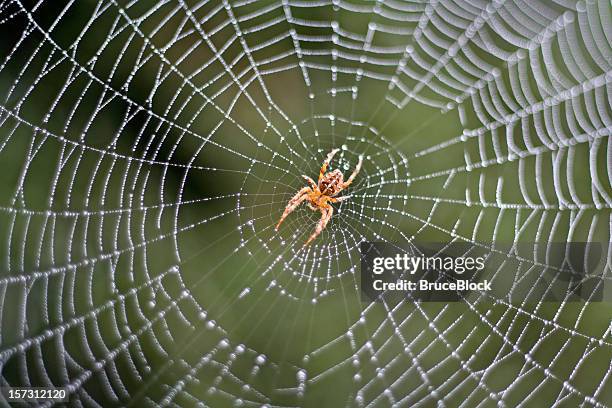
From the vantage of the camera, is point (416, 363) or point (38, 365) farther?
point (416, 363)

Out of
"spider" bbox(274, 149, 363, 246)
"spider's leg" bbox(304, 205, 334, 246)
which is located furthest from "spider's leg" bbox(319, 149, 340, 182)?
"spider's leg" bbox(304, 205, 334, 246)

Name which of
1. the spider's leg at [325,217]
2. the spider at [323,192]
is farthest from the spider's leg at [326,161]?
the spider's leg at [325,217]

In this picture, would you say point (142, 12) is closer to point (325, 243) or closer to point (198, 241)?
point (198, 241)

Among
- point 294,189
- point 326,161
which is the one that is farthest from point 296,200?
point 326,161

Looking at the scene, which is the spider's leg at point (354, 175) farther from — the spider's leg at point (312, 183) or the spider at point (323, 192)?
the spider's leg at point (312, 183)

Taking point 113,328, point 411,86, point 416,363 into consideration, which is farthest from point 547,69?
point 113,328
